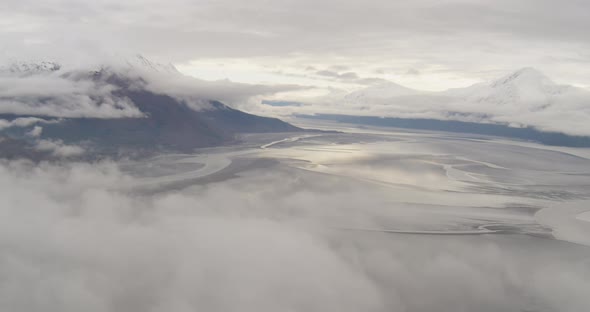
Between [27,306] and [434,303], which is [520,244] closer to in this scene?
[434,303]

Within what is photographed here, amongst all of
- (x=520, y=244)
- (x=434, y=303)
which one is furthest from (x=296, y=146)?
(x=434, y=303)

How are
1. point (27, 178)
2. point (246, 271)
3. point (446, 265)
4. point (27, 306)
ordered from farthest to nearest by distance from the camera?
point (27, 178)
point (446, 265)
point (246, 271)
point (27, 306)

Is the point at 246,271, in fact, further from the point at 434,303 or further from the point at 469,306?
the point at 469,306

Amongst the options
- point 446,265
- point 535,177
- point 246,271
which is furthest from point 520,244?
point 535,177

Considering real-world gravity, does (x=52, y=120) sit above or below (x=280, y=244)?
above

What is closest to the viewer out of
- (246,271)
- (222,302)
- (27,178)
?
(222,302)

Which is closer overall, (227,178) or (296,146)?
(227,178)
